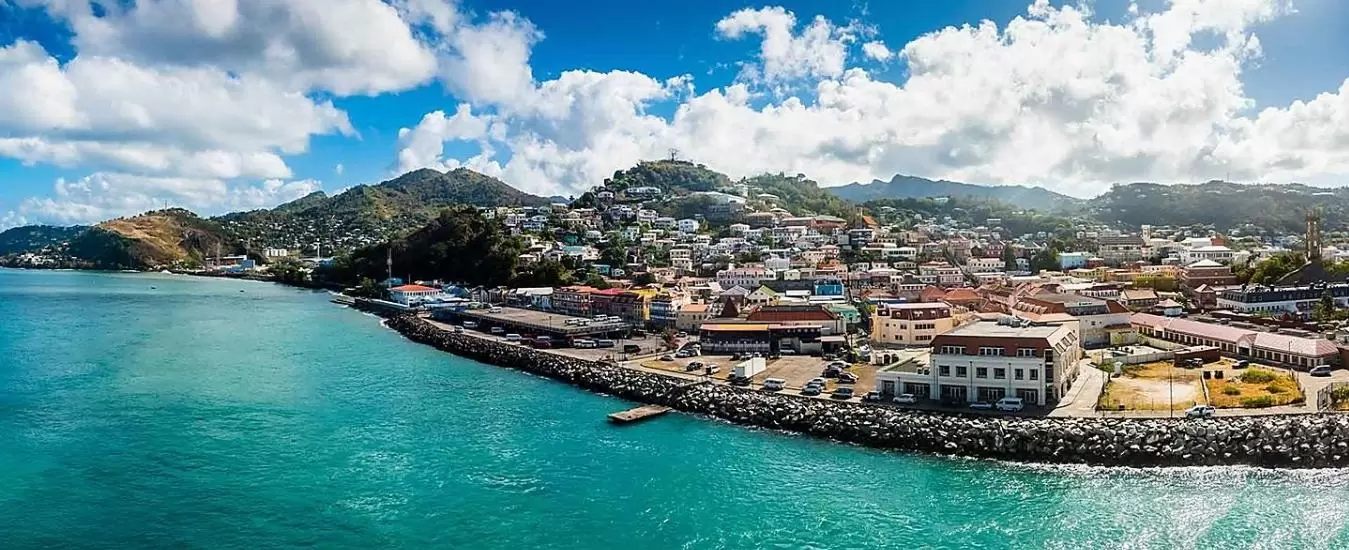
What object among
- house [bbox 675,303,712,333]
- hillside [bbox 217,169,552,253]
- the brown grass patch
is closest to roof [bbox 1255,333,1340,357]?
the brown grass patch

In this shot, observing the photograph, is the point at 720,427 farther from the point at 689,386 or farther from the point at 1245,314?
the point at 1245,314

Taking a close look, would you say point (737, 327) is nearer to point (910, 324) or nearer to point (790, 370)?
point (790, 370)

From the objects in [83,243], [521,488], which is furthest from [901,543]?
[83,243]

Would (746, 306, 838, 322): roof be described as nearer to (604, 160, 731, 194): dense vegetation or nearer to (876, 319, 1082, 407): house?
(876, 319, 1082, 407): house

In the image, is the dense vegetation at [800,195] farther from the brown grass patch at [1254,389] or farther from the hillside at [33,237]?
the hillside at [33,237]

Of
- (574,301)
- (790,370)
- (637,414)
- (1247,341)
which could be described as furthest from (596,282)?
(1247,341)

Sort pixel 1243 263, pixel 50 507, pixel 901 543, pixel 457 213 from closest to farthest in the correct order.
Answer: pixel 901 543 < pixel 50 507 < pixel 1243 263 < pixel 457 213
